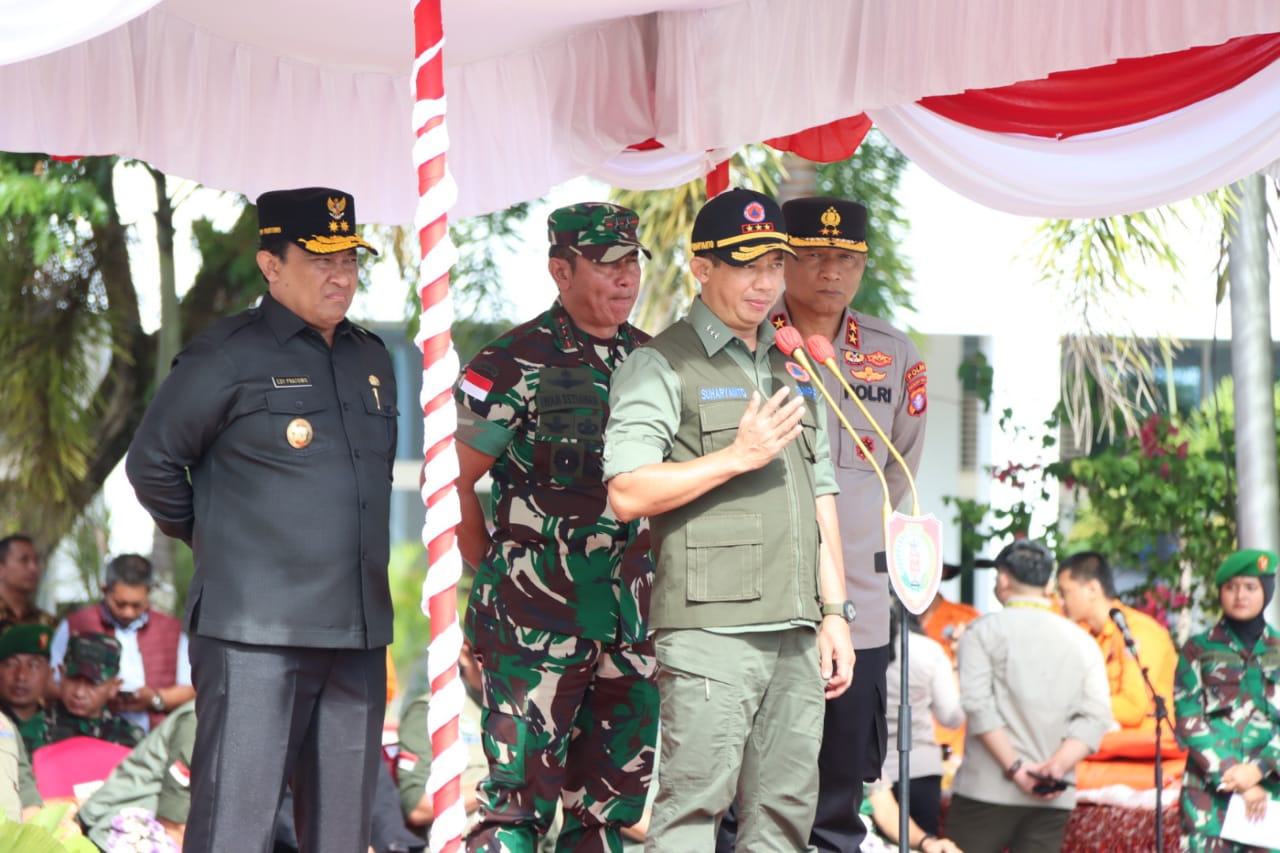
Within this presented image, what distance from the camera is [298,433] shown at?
421 centimetres

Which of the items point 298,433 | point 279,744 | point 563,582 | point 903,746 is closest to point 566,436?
point 563,582

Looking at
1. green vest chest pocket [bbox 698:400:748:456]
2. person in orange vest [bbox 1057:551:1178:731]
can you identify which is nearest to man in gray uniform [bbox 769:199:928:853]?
green vest chest pocket [bbox 698:400:748:456]

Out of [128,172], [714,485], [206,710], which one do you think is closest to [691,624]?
[714,485]

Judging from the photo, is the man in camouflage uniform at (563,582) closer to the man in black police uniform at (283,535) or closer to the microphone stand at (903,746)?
the man in black police uniform at (283,535)

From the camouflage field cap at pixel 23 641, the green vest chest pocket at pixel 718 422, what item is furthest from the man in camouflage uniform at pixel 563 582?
the camouflage field cap at pixel 23 641

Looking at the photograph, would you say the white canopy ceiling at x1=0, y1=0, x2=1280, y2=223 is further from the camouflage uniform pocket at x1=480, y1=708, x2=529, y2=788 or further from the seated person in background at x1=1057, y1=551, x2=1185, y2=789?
the seated person in background at x1=1057, y1=551, x2=1185, y2=789

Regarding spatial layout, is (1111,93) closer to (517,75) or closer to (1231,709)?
(517,75)

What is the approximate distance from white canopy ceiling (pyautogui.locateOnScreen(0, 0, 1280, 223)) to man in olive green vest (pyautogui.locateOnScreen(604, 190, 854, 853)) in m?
1.22

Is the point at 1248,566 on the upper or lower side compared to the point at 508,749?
upper

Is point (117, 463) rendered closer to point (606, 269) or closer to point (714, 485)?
point (606, 269)

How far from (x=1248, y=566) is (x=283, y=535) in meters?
4.79

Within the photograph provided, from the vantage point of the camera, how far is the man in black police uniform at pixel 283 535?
414 centimetres

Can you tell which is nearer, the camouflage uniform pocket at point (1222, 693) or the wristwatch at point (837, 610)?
the wristwatch at point (837, 610)

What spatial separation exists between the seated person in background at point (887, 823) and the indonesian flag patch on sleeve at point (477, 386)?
3353mm
